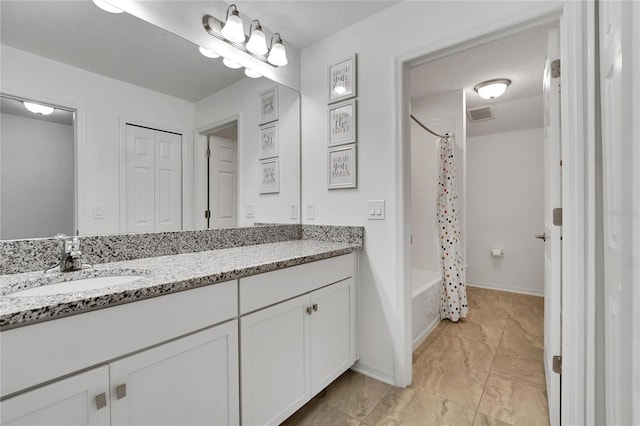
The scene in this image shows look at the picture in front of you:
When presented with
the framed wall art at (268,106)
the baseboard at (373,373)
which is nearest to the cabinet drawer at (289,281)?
the baseboard at (373,373)

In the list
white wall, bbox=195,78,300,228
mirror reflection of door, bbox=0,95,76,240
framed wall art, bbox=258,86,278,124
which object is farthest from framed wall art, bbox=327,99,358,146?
mirror reflection of door, bbox=0,95,76,240

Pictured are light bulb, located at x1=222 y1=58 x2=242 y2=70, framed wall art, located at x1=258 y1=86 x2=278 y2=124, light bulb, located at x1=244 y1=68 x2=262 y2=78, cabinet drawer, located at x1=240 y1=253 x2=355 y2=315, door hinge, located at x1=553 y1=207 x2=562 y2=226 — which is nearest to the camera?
cabinet drawer, located at x1=240 y1=253 x2=355 y2=315

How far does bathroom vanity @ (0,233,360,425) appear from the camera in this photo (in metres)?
0.76

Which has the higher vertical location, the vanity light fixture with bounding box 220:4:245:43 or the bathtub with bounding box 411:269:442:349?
the vanity light fixture with bounding box 220:4:245:43

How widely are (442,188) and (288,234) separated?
5.73 feet

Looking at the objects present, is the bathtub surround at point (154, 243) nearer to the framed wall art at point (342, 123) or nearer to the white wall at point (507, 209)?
the framed wall art at point (342, 123)

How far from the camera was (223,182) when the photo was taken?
1930 mm

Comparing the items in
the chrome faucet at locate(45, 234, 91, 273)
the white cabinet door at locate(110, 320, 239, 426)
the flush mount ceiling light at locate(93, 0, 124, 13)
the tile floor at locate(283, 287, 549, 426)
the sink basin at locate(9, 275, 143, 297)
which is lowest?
the tile floor at locate(283, 287, 549, 426)

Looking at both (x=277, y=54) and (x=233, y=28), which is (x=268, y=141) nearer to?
(x=277, y=54)

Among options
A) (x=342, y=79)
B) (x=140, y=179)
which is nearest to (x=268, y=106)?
(x=342, y=79)

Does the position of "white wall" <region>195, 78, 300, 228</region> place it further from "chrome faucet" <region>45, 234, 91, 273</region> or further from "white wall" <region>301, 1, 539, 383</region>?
"chrome faucet" <region>45, 234, 91, 273</region>

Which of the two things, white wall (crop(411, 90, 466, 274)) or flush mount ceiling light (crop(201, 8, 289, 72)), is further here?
white wall (crop(411, 90, 466, 274))

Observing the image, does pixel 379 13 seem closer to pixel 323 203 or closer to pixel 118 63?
pixel 323 203

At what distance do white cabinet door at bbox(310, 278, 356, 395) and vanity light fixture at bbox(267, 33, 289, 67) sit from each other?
1490mm
